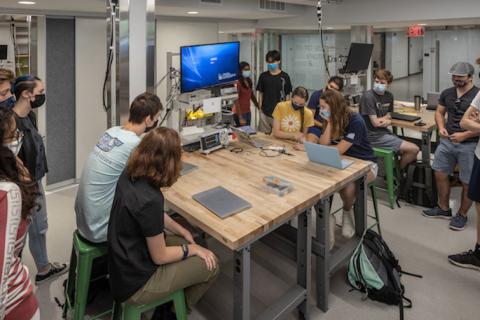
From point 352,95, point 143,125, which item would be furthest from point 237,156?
point 352,95

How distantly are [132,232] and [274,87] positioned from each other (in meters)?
3.65

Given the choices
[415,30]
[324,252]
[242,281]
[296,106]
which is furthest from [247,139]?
[415,30]

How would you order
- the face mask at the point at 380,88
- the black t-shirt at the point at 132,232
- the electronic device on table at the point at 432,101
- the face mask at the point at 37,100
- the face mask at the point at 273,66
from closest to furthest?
the black t-shirt at the point at 132,232
the face mask at the point at 37,100
the face mask at the point at 380,88
the face mask at the point at 273,66
the electronic device on table at the point at 432,101

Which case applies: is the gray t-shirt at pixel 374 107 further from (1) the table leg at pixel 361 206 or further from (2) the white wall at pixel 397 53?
(2) the white wall at pixel 397 53

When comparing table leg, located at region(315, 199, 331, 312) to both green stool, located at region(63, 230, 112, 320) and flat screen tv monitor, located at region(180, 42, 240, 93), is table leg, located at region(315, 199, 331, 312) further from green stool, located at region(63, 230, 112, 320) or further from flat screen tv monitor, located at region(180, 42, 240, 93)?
flat screen tv monitor, located at region(180, 42, 240, 93)

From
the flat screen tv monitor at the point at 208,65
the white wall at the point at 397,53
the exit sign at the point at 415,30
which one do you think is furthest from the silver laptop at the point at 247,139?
the white wall at the point at 397,53

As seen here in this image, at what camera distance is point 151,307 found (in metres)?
1.83

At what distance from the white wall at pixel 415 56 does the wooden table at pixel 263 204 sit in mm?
6544

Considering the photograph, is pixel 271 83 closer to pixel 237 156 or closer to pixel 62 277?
pixel 237 156

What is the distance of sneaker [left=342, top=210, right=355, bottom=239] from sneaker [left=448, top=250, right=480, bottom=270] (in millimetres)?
805

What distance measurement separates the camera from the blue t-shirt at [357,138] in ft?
9.25

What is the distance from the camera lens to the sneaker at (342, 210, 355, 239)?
2.88 metres

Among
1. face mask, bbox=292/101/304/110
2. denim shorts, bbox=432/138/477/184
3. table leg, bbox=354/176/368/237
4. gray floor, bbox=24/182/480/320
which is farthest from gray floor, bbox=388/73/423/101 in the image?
table leg, bbox=354/176/368/237

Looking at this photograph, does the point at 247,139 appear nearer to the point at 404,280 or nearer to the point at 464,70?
the point at 404,280
